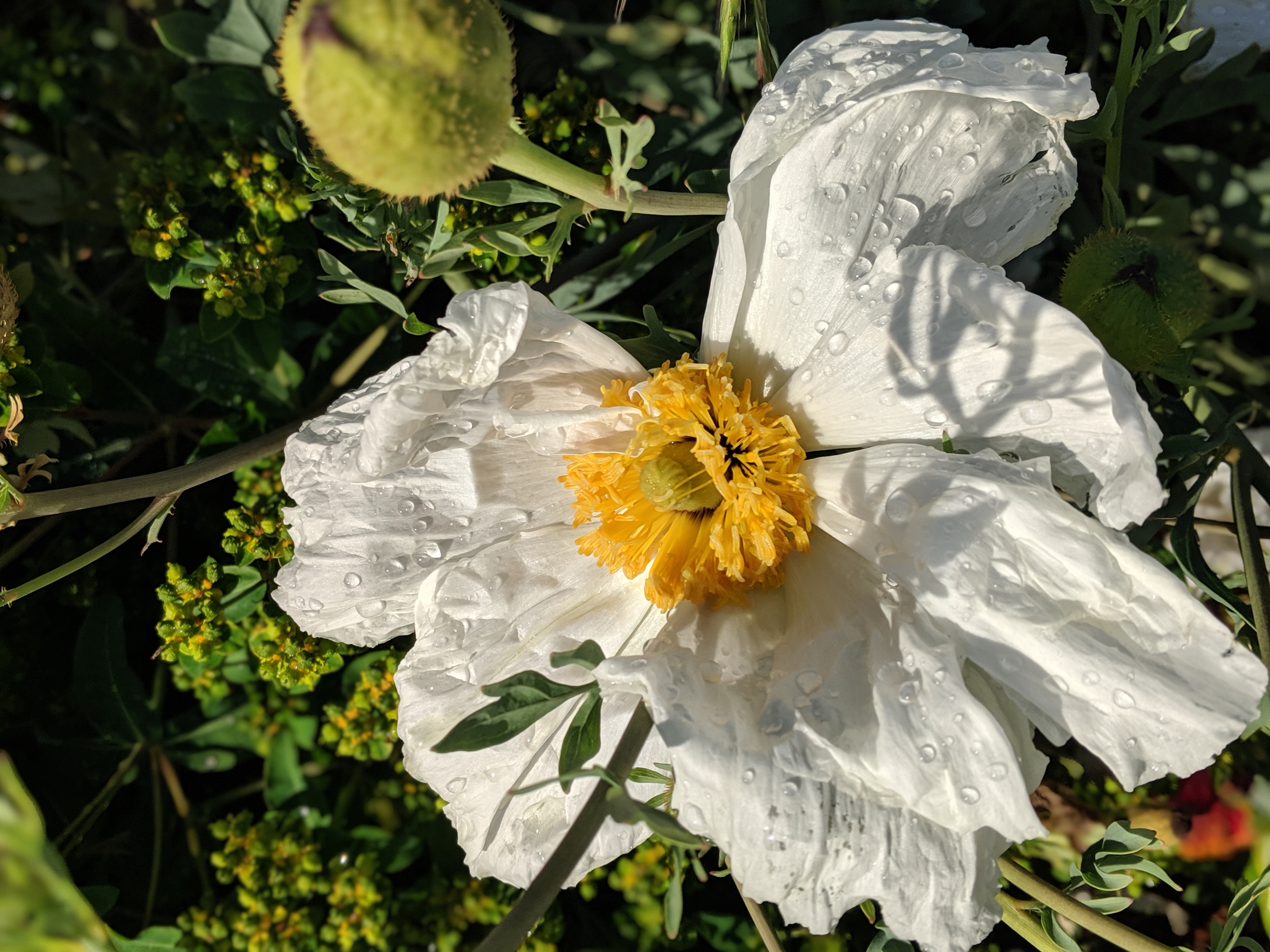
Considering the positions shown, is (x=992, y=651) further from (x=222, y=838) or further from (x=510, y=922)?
(x=222, y=838)

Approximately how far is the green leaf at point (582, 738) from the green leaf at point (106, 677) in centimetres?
109

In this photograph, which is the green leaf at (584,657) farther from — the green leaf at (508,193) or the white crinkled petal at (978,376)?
the green leaf at (508,193)

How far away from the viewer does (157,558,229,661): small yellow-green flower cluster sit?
62.1 inches

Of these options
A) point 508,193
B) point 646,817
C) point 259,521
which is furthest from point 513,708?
point 259,521

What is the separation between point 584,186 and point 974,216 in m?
0.50

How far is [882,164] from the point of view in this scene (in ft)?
3.93

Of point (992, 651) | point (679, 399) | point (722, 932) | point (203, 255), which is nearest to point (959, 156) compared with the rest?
point (679, 399)

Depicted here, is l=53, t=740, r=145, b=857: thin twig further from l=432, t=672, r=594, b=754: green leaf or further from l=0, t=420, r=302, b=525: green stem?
l=432, t=672, r=594, b=754: green leaf

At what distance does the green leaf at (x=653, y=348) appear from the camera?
4.65 feet

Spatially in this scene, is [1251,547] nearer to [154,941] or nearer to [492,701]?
[492,701]

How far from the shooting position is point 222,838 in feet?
6.05

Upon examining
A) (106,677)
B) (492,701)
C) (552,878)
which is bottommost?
(106,677)

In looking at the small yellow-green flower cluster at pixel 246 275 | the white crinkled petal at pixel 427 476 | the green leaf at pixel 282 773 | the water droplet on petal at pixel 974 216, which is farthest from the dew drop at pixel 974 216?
the green leaf at pixel 282 773

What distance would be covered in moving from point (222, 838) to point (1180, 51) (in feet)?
7.26
